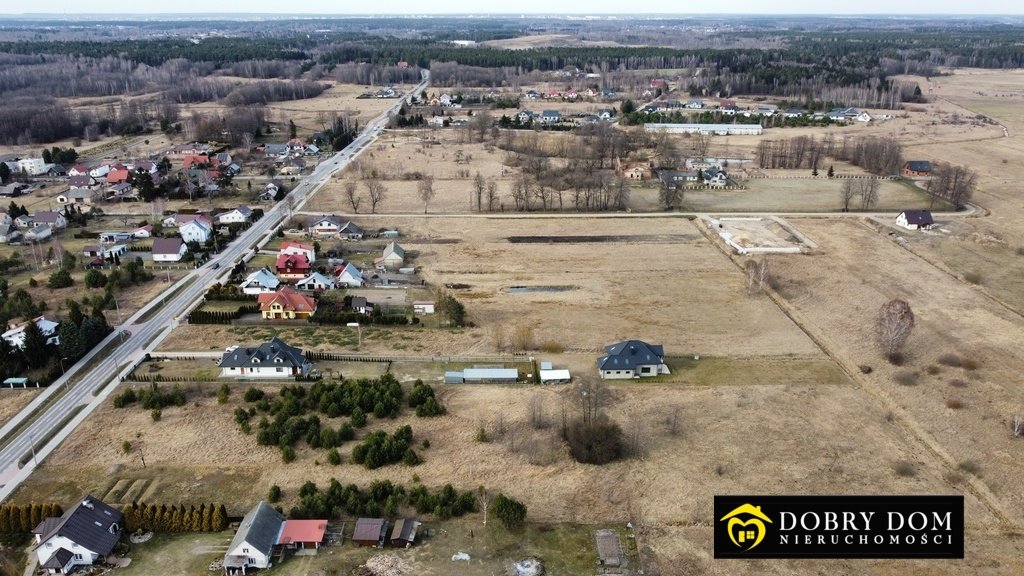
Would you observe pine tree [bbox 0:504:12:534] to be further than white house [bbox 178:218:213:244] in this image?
No

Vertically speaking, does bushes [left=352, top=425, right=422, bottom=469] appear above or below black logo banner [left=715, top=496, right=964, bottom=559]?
below

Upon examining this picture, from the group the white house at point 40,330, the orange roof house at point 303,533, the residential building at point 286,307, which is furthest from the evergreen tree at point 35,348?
the orange roof house at point 303,533

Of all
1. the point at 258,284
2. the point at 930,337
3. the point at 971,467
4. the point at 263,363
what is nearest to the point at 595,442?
the point at 971,467

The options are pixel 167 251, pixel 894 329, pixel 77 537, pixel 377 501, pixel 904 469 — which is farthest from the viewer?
pixel 167 251

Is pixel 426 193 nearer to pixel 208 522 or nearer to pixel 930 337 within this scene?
pixel 930 337

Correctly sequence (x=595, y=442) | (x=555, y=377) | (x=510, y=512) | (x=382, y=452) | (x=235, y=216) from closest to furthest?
(x=510, y=512)
(x=382, y=452)
(x=595, y=442)
(x=555, y=377)
(x=235, y=216)

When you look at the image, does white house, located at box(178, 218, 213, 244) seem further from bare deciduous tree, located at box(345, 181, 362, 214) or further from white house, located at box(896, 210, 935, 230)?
white house, located at box(896, 210, 935, 230)


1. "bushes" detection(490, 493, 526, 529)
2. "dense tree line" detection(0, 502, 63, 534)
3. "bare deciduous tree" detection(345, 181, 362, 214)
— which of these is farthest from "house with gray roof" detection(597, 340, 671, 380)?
"bare deciduous tree" detection(345, 181, 362, 214)
